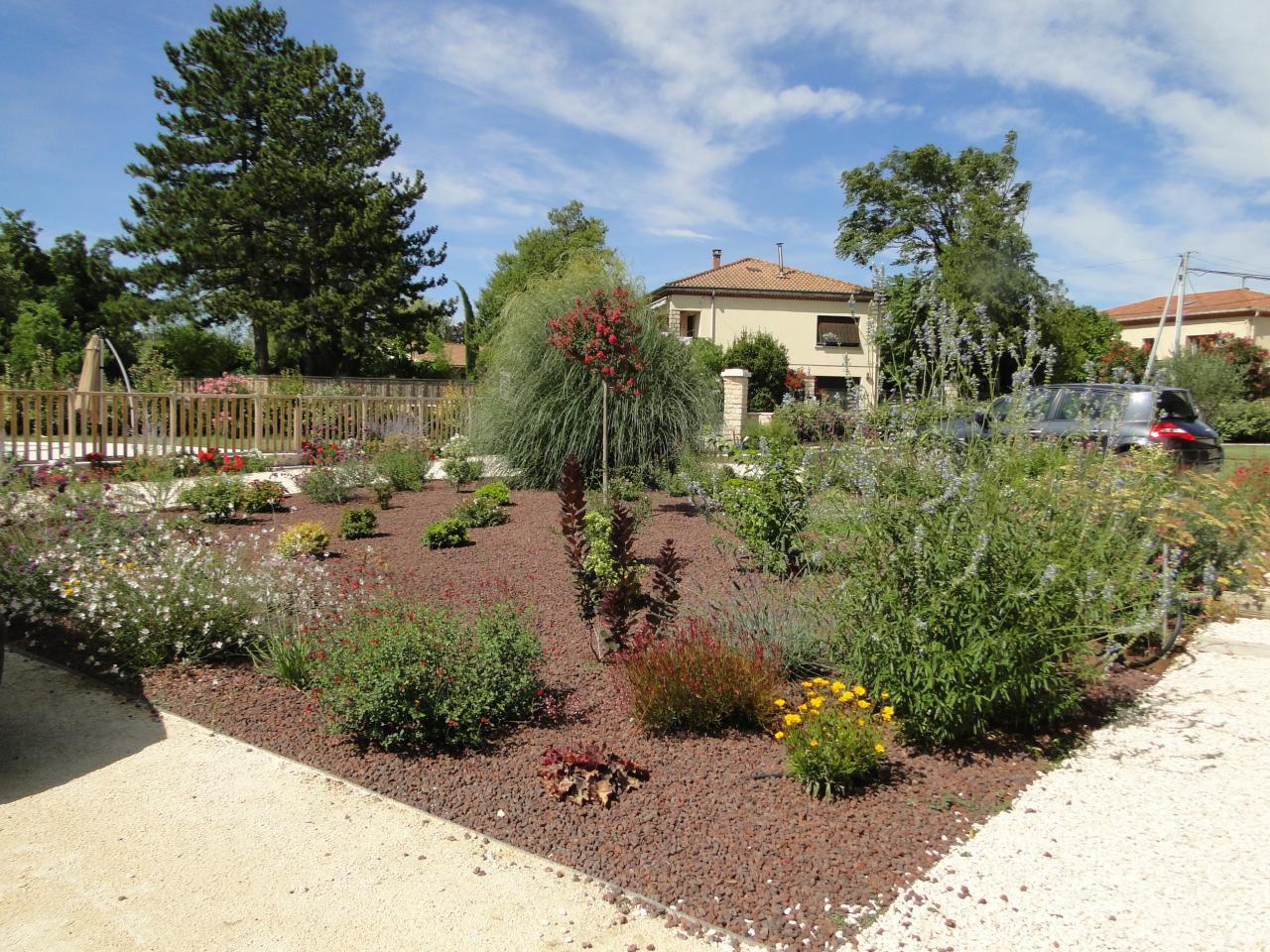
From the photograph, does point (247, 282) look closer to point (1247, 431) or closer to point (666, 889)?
point (666, 889)

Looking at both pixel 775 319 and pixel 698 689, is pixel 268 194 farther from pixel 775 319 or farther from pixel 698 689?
pixel 698 689

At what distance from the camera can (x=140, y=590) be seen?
462 centimetres

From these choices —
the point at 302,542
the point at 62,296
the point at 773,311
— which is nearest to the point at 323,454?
the point at 302,542

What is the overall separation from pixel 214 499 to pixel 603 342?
4608mm

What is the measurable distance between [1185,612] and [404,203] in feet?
88.0

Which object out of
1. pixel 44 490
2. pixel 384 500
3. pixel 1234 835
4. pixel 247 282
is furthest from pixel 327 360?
pixel 1234 835

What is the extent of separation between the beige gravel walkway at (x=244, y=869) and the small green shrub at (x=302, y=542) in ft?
10.5

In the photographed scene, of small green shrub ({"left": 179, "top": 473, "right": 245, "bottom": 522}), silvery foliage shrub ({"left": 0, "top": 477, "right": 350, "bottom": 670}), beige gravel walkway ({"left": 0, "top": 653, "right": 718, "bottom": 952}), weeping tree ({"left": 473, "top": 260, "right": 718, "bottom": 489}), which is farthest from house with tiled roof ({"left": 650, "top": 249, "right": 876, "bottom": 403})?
beige gravel walkway ({"left": 0, "top": 653, "right": 718, "bottom": 952})

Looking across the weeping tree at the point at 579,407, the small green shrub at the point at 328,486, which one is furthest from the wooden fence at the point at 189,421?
the small green shrub at the point at 328,486

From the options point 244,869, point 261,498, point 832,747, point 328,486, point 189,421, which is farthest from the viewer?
point 189,421

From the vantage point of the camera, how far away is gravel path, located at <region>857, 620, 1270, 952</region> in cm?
244

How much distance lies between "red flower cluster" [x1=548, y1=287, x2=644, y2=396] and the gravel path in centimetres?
629

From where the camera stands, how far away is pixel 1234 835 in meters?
2.94

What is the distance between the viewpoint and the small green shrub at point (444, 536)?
7312 millimetres
